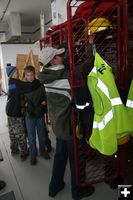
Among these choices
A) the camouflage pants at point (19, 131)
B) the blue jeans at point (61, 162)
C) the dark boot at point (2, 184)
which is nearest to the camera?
the blue jeans at point (61, 162)

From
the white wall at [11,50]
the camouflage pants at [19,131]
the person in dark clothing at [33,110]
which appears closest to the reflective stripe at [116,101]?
the person in dark clothing at [33,110]

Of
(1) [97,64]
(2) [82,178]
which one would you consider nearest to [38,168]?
(2) [82,178]

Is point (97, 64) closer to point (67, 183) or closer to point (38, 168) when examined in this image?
point (67, 183)

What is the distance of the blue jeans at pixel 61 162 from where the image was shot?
193 centimetres

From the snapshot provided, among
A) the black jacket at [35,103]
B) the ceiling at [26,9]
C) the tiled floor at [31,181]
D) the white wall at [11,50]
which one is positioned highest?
the ceiling at [26,9]

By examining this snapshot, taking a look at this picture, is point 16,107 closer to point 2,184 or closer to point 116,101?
point 2,184

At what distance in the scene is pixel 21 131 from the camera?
9.86 feet

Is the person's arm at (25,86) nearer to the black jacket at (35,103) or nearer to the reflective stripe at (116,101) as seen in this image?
the black jacket at (35,103)

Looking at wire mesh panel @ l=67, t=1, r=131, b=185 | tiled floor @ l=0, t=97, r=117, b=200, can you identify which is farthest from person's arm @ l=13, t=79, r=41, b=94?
tiled floor @ l=0, t=97, r=117, b=200

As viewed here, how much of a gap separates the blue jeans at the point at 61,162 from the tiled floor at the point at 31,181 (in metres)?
0.12

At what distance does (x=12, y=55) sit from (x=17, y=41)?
643 mm

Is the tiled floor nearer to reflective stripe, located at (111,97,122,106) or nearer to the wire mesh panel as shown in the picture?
the wire mesh panel

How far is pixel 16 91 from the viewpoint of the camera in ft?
9.25

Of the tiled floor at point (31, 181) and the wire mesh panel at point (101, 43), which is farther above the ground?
the wire mesh panel at point (101, 43)
